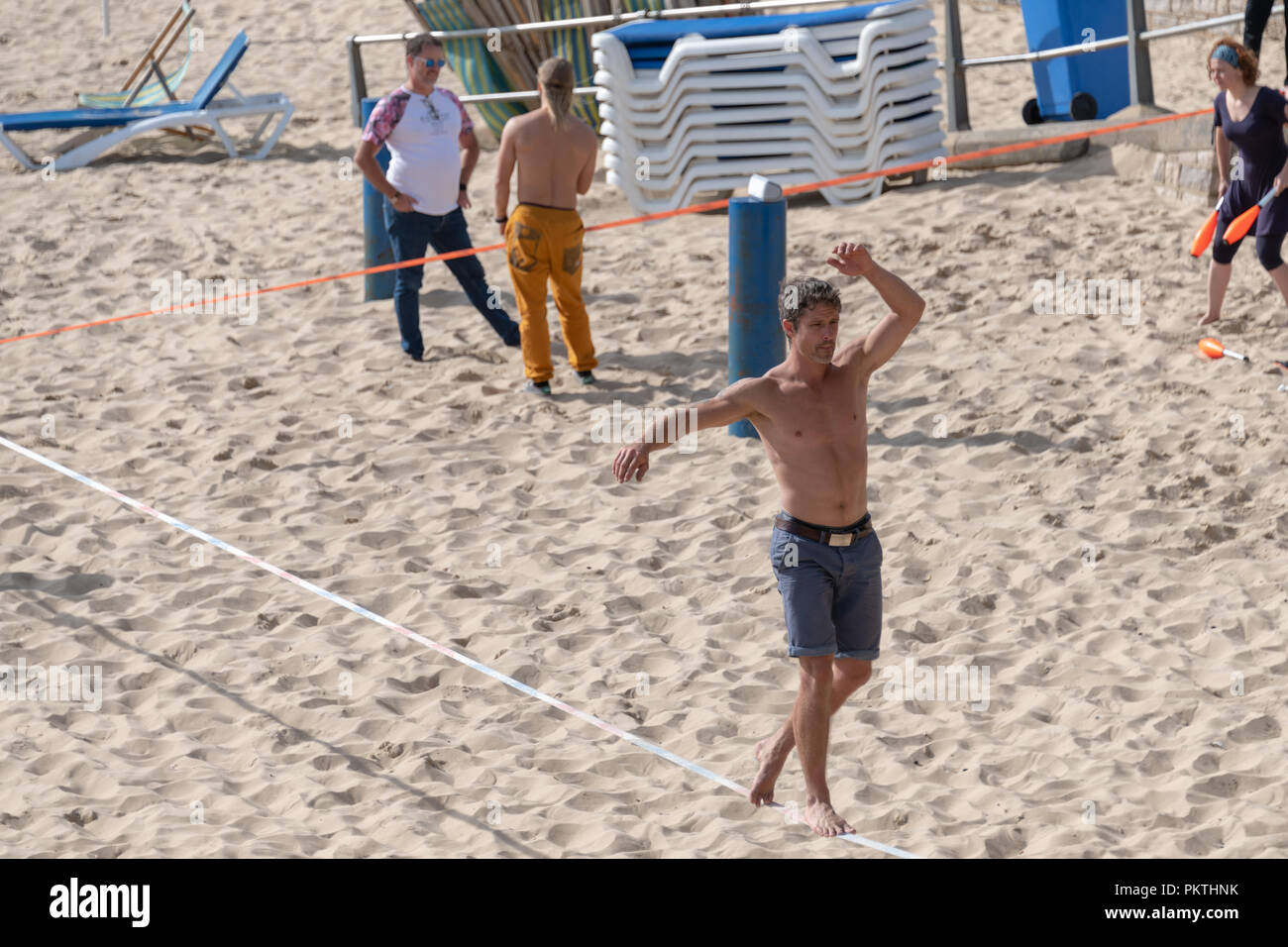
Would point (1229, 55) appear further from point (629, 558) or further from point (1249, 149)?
point (629, 558)

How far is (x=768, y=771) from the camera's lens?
453cm

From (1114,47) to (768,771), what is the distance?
756cm

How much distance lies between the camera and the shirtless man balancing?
165 inches

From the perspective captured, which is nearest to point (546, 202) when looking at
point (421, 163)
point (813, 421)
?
point (421, 163)

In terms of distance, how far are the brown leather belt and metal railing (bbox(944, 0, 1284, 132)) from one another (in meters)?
5.83

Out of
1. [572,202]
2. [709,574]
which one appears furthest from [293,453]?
[709,574]

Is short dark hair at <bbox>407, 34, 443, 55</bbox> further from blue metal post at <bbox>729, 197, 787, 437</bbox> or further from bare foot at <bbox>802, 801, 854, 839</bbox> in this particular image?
bare foot at <bbox>802, 801, 854, 839</bbox>

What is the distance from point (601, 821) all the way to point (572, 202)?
13.1 feet

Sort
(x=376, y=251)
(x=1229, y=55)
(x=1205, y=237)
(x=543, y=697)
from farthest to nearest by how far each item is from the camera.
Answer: (x=376, y=251) < (x=1205, y=237) < (x=1229, y=55) < (x=543, y=697)

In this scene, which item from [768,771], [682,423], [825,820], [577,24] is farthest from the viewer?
[577,24]

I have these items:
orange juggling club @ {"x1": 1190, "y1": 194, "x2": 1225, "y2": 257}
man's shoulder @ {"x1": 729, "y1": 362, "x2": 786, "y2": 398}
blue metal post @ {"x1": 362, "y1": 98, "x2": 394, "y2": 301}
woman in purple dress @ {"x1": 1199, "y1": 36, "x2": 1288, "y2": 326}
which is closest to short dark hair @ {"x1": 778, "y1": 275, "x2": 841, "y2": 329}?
man's shoulder @ {"x1": 729, "y1": 362, "x2": 786, "y2": 398}

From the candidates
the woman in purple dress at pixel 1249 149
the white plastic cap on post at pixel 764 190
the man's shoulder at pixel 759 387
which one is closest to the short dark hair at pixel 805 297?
the man's shoulder at pixel 759 387

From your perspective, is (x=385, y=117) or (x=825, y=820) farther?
(x=385, y=117)

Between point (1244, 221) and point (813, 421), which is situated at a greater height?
point (1244, 221)
